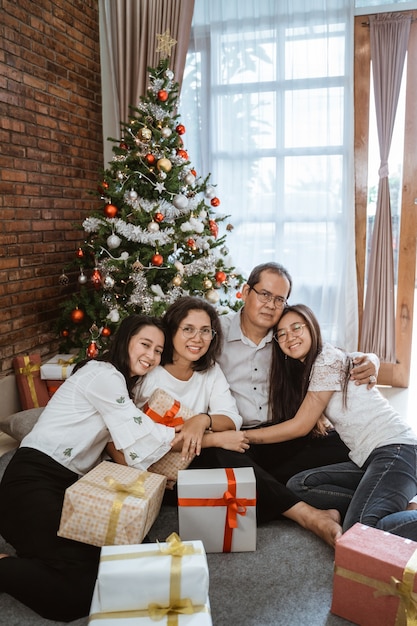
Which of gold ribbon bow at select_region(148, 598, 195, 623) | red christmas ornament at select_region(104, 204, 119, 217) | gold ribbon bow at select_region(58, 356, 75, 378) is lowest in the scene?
gold ribbon bow at select_region(148, 598, 195, 623)

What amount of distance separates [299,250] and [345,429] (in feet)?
6.68

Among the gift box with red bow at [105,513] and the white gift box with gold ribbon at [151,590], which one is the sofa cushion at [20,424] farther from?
the white gift box with gold ribbon at [151,590]

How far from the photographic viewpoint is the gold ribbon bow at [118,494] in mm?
1679

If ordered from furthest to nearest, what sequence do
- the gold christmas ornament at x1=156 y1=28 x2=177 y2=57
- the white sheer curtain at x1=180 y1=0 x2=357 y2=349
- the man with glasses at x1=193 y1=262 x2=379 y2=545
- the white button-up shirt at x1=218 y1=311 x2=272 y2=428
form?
the white sheer curtain at x1=180 y1=0 x2=357 y2=349
the gold christmas ornament at x1=156 y1=28 x2=177 y2=57
the white button-up shirt at x1=218 y1=311 x2=272 y2=428
the man with glasses at x1=193 y1=262 x2=379 y2=545

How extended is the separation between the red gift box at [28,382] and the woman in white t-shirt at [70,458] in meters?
1.19

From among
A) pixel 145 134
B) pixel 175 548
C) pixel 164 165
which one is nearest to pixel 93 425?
pixel 175 548

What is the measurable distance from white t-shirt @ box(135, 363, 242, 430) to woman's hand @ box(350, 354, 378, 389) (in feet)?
1.69

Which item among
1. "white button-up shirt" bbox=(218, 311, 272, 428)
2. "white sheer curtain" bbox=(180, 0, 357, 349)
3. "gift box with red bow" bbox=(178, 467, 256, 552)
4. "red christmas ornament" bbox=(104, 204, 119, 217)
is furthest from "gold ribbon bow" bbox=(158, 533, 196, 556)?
"white sheer curtain" bbox=(180, 0, 357, 349)

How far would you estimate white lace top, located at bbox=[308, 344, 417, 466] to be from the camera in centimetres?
212

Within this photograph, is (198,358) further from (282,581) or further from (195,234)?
(195,234)

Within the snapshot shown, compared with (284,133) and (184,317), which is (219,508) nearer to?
(184,317)

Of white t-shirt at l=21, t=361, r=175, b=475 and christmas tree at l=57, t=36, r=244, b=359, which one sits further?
christmas tree at l=57, t=36, r=244, b=359

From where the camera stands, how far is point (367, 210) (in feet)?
12.9

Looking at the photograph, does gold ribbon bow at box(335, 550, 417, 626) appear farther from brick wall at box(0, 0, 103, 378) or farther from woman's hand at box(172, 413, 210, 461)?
brick wall at box(0, 0, 103, 378)
